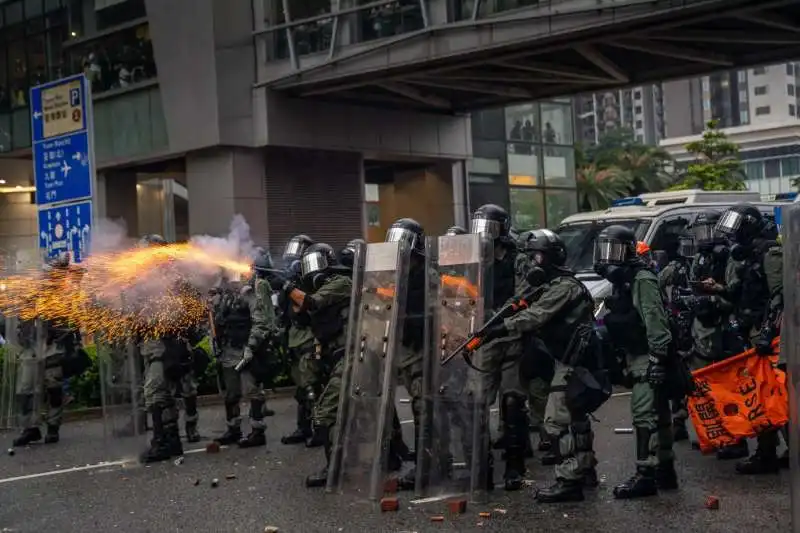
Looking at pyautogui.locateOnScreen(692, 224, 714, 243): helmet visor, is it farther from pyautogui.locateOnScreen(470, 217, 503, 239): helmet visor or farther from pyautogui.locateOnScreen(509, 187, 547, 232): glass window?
pyautogui.locateOnScreen(509, 187, 547, 232): glass window

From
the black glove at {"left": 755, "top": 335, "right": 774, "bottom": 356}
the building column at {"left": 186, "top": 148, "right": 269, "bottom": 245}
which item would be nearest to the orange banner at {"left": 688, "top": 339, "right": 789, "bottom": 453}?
the black glove at {"left": 755, "top": 335, "right": 774, "bottom": 356}

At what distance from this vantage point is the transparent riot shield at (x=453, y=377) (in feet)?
24.8

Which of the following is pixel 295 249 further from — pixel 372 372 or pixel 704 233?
pixel 704 233

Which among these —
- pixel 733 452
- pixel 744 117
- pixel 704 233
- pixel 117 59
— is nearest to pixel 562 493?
pixel 733 452

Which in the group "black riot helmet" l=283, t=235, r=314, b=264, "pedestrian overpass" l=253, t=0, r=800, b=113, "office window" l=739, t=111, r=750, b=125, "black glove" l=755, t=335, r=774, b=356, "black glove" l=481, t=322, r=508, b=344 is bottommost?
"black glove" l=755, t=335, r=774, b=356

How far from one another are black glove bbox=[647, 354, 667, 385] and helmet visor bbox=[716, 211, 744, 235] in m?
2.08

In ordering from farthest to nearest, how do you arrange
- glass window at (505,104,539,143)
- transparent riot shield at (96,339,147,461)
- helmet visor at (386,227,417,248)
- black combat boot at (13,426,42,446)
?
glass window at (505,104,539,143) < black combat boot at (13,426,42,446) < transparent riot shield at (96,339,147,461) < helmet visor at (386,227,417,248)

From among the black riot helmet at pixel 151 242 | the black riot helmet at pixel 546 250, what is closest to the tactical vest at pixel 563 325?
the black riot helmet at pixel 546 250

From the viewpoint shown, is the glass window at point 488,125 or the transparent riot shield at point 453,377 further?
the glass window at point 488,125

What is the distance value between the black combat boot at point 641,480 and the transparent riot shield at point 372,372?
1.64 meters

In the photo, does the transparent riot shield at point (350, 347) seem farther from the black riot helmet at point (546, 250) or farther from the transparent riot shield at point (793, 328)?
the transparent riot shield at point (793, 328)

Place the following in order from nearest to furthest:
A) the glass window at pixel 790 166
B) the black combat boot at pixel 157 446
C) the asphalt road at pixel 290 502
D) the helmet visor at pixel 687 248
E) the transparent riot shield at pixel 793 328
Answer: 1. the transparent riot shield at pixel 793 328
2. the asphalt road at pixel 290 502
3. the black combat boot at pixel 157 446
4. the helmet visor at pixel 687 248
5. the glass window at pixel 790 166

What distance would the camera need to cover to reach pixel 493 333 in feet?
24.2

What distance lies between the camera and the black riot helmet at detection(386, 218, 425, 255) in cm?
810
